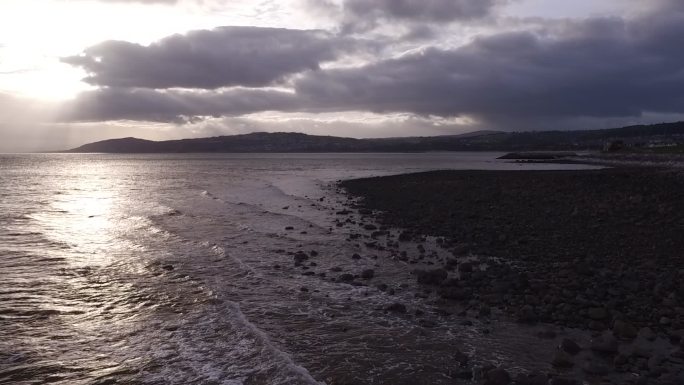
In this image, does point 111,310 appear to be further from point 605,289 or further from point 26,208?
point 26,208

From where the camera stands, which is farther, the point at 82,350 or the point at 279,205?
the point at 279,205

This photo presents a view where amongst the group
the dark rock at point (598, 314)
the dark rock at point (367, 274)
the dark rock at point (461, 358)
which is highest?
the dark rock at point (598, 314)

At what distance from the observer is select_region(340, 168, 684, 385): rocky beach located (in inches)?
379

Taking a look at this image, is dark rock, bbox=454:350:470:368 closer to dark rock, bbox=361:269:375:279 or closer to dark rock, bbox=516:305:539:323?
dark rock, bbox=516:305:539:323

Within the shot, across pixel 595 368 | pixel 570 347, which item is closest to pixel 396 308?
pixel 570 347

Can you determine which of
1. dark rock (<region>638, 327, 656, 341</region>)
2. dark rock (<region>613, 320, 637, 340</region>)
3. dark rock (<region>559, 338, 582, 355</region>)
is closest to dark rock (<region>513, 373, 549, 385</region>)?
dark rock (<region>559, 338, 582, 355</region>)

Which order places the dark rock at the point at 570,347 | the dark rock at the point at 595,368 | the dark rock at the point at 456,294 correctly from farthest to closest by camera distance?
the dark rock at the point at 456,294 → the dark rock at the point at 570,347 → the dark rock at the point at 595,368

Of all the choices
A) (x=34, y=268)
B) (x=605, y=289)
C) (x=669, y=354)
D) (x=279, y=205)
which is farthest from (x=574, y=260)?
(x=279, y=205)

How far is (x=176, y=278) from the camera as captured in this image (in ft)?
54.7

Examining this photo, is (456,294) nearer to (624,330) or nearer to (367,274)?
(367,274)

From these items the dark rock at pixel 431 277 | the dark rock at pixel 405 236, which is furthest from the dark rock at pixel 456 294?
the dark rock at pixel 405 236

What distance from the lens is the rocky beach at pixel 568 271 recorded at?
9617mm

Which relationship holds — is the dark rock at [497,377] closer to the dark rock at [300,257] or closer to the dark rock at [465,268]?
the dark rock at [465,268]

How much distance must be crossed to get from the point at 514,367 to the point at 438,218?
18.8 meters
